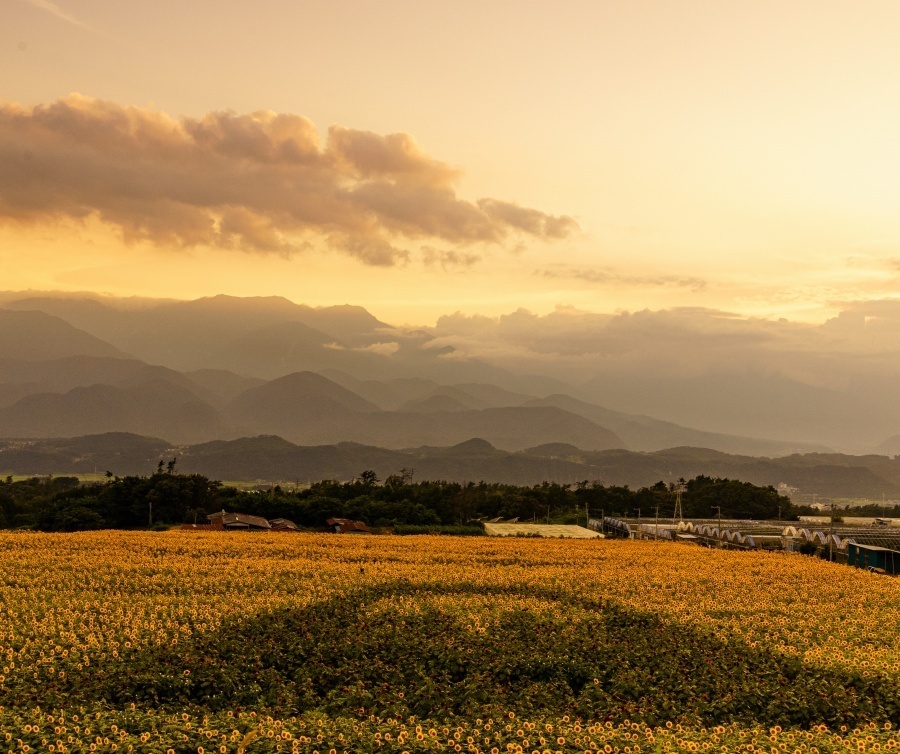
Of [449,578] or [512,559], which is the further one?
[512,559]

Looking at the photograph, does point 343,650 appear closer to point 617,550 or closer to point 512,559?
point 512,559

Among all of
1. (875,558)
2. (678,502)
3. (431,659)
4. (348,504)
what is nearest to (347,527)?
(348,504)

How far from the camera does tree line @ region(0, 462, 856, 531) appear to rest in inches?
3706

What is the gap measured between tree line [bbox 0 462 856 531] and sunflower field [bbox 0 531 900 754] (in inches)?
1860

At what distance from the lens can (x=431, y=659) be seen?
25672 millimetres

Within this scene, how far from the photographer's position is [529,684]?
2412 centimetres

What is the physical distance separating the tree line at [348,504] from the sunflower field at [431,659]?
47247mm

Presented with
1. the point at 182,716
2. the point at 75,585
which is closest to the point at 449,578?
the point at 75,585

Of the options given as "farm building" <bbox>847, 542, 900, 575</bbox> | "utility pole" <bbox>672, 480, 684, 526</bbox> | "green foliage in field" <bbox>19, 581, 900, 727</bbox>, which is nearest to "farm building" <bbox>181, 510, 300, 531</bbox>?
"utility pole" <bbox>672, 480, 684, 526</bbox>

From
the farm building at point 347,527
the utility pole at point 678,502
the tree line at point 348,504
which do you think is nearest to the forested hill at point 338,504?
the tree line at point 348,504

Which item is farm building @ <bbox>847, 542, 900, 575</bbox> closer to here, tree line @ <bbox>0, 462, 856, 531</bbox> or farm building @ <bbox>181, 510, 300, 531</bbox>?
tree line @ <bbox>0, 462, 856, 531</bbox>

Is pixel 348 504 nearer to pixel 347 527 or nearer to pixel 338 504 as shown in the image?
pixel 338 504

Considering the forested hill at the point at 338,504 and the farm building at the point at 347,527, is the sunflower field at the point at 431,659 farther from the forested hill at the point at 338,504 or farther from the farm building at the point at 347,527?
the forested hill at the point at 338,504

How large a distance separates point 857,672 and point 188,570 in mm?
31232
